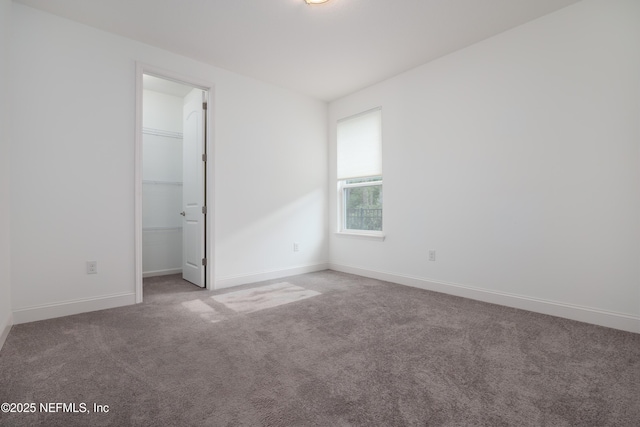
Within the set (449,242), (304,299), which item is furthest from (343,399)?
(449,242)

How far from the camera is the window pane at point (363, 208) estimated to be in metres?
4.33

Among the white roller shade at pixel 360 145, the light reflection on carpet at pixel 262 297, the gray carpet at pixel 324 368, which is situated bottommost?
the gray carpet at pixel 324 368

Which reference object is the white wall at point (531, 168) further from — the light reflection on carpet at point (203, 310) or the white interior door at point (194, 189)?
the white interior door at point (194, 189)

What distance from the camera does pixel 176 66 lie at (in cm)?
340

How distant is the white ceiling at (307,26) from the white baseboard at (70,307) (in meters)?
2.54

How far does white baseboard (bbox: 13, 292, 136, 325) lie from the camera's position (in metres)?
2.55

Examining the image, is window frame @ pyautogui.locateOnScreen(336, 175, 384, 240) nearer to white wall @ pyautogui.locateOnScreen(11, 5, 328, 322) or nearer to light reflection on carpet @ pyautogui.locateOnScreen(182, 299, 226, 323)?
white wall @ pyautogui.locateOnScreen(11, 5, 328, 322)

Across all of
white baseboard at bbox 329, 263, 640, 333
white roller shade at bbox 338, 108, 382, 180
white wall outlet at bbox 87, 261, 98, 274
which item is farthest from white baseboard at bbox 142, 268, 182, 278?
white baseboard at bbox 329, 263, 640, 333

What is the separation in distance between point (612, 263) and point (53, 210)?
184 inches

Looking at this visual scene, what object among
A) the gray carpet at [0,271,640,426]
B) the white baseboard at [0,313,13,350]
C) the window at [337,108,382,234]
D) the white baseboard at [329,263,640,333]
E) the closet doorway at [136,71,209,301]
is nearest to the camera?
the gray carpet at [0,271,640,426]

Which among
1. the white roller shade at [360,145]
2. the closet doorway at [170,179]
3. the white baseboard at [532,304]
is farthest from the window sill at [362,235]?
the closet doorway at [170,179]

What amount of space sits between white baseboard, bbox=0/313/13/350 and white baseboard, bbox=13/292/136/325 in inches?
3.6

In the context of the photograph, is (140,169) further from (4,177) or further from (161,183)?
(161,183)

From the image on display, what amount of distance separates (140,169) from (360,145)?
9.29ft
